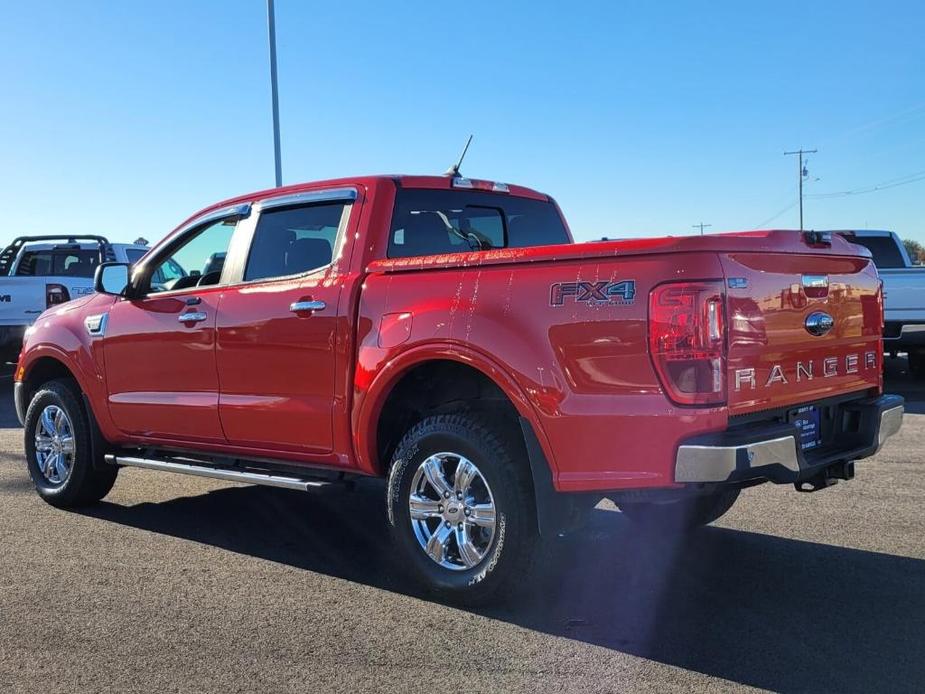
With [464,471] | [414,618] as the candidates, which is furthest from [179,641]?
[464,471]

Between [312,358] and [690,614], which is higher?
[312,358]

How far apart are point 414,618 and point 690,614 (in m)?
1.21

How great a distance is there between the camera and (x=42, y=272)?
14.6 m

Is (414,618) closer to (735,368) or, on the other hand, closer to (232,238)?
(735,368)

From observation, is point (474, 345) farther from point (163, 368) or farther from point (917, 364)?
point (917, 364)

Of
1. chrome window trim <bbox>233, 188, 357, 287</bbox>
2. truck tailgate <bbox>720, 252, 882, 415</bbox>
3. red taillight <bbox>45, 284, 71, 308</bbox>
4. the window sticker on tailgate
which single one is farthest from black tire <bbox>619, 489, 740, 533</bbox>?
red taillight <bbox>45, 284, 71, 308</bbox>

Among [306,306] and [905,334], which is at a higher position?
[306,306]

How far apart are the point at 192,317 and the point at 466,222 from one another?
1681mm

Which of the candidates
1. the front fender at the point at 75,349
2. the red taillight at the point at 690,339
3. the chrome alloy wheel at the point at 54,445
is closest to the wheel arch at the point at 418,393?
the red taillight at the point at 690,339

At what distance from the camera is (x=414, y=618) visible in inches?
155

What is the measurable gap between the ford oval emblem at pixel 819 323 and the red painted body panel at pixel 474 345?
5cm

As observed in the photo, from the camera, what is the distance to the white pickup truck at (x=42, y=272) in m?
12.3

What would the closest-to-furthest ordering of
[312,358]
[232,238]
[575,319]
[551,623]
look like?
[575,319] → [551,623] → [312,358] → [232,238]

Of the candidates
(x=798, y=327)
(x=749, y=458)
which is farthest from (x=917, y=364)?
(x=749, y=458)
